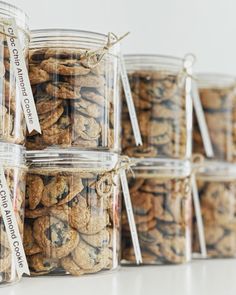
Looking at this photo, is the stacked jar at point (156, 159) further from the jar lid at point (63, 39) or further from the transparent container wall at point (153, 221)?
the jar lid at point (63, 39)

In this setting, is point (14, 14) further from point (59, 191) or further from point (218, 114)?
point (218, 114)

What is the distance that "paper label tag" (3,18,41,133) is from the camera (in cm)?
88

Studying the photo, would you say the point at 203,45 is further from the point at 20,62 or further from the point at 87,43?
the point at 20,62

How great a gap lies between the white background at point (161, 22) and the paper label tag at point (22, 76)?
13.0 inches

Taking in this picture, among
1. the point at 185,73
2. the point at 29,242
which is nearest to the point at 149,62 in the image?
the point at 185,73

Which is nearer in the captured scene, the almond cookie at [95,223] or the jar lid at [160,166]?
the almond cookie at [95,223]

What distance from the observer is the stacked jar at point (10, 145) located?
86 cm

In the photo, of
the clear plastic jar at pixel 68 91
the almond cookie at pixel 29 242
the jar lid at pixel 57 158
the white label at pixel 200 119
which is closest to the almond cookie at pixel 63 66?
the clear plastic jar at pixel 68 91

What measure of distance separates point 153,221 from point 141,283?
0.17 metres

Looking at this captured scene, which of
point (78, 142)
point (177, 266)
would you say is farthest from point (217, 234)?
point (78, 142)

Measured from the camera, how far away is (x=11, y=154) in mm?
883

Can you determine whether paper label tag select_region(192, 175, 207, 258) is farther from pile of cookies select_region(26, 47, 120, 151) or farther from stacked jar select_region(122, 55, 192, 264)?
pile of cookies select_region(26, 47, 120, 151)

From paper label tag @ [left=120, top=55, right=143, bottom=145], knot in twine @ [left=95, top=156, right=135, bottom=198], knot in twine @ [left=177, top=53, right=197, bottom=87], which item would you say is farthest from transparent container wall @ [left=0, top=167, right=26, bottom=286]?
knot in twine @ [left=177, top=53, right=197, bottom=87]

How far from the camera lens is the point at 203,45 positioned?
153cm
